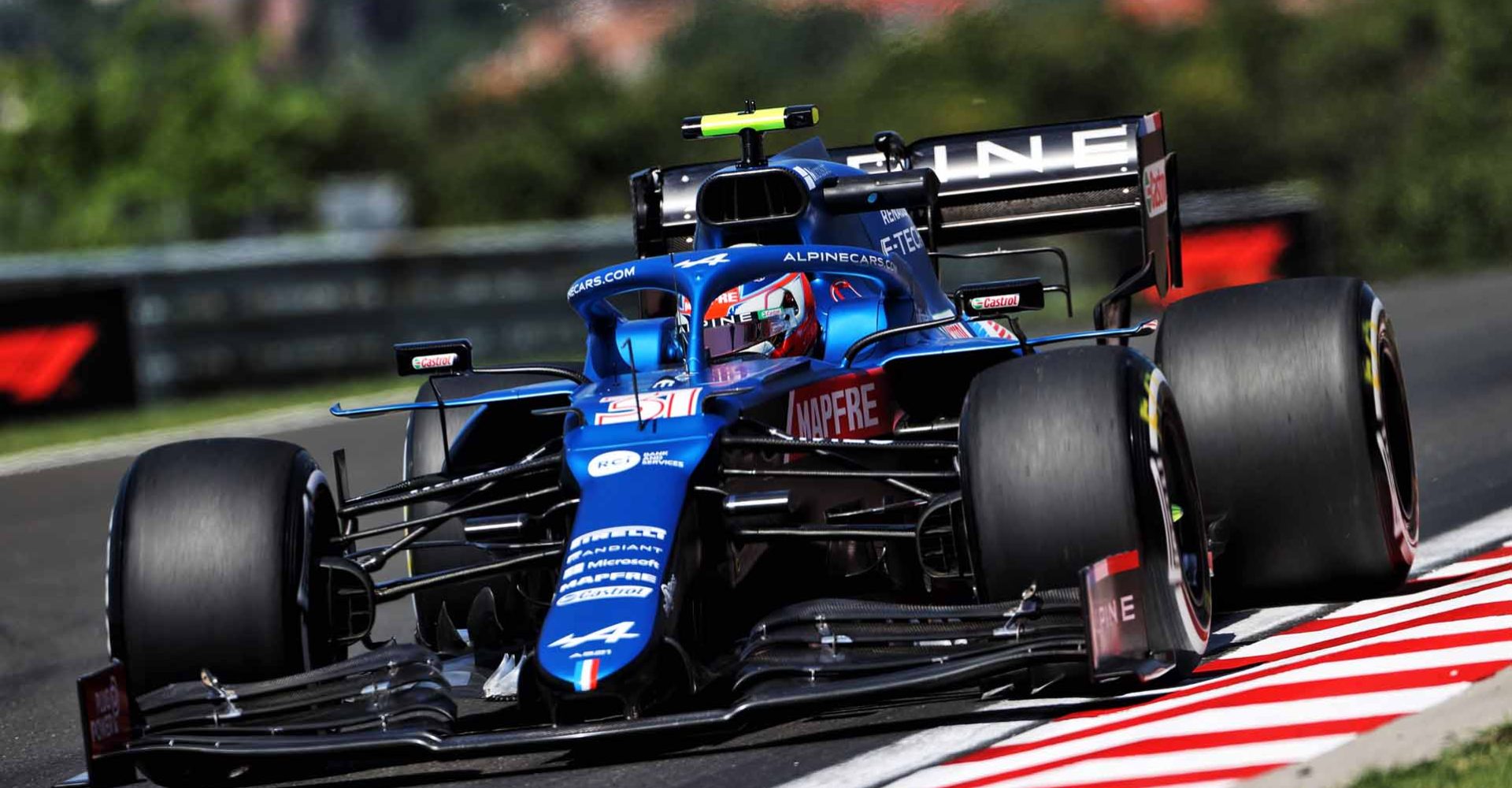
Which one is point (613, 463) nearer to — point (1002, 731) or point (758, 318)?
point (1002, 731)

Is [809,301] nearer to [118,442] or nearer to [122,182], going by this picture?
[118,442]

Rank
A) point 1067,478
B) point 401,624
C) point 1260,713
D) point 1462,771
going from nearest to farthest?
point 1462,771, point 1260,713, point 1067,478, point 401,624

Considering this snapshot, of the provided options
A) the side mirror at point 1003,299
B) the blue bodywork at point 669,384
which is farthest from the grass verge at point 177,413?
the side mirror at point 1003,299

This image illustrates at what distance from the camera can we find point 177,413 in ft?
60.4

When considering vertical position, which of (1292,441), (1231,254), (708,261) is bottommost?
(1231,254)

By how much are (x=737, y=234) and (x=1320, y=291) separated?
2.05 m

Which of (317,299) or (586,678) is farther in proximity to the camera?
(317,299)

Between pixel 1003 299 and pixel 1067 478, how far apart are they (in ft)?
3.32

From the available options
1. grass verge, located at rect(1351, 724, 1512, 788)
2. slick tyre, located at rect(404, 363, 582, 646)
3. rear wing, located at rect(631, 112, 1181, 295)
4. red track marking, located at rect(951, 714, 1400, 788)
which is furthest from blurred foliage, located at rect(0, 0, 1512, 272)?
grass verge, located at rect(1351, 724, 1512, 788)

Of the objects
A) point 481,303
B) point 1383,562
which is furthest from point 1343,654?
point 481,303

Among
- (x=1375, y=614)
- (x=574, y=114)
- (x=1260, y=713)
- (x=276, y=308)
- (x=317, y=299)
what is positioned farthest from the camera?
(x=574, y=114)

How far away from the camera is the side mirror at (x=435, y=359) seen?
22.5ft

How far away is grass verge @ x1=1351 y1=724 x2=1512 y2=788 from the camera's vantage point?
451 cm

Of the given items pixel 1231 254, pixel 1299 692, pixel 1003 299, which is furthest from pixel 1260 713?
pixel 1231 254
